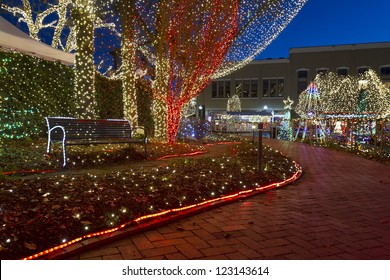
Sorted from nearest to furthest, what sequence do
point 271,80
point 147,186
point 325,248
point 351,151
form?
point 325,248, point 147,186, point 351,151, point 271,80

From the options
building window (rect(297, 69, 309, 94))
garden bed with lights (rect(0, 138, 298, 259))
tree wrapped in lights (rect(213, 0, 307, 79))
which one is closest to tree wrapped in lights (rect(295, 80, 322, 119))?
tree wrapped in lights (rect(213, 0, 307, 79))

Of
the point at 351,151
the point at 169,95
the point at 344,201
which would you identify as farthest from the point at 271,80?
the point at 344,201

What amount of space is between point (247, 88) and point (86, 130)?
37.7m

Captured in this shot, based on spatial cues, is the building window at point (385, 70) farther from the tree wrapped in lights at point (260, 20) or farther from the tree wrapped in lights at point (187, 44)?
the tree wrapped in lights at point (187, 44)

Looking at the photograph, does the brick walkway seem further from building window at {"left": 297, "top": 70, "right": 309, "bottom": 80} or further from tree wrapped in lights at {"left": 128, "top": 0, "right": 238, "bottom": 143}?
building window at {"left": 297, "top": 70, "right": 309, "bottom": 80}

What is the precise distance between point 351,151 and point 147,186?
11.1 m

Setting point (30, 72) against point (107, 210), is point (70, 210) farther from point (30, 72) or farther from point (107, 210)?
point (30, 72)

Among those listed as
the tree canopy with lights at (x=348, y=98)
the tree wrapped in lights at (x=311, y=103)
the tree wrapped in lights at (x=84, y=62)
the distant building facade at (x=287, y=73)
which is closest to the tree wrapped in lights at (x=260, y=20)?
the tree wrapped in lights at (x=84, y=62)

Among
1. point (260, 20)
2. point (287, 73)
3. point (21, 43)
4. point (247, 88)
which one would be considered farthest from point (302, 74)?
point (21, 43)

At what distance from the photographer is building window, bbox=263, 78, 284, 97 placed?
42719 mm

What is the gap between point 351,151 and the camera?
1386 cm

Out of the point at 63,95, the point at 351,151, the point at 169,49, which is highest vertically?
the point at 169,49

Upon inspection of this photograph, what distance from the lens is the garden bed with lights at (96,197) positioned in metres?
3.17

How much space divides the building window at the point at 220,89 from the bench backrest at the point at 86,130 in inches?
1436
